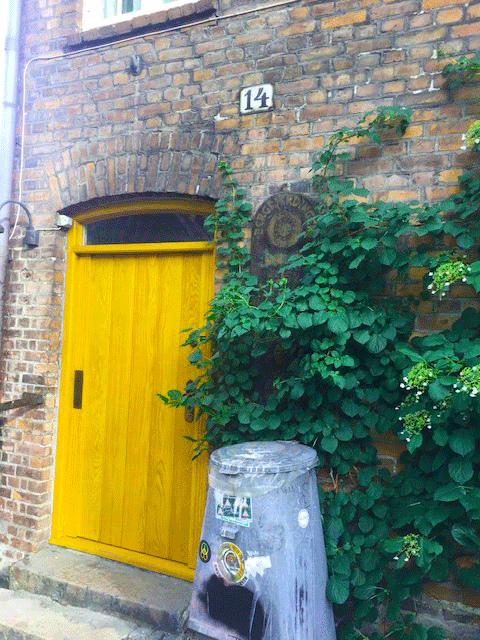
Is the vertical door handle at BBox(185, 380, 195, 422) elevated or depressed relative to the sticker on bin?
elevated

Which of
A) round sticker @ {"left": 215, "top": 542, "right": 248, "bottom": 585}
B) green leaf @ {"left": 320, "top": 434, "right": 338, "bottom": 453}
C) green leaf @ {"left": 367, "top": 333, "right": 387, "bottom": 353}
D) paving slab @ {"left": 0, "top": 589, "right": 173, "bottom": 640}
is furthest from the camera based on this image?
paving slab @ {"left": 0, "top": 589, "right": 173, "bottom": 640}

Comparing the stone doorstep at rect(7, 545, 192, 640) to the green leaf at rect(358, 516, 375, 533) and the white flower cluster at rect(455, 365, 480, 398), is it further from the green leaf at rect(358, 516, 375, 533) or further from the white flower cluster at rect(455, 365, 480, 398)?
the white flower cluster at rect(455, 365, 480, 398)

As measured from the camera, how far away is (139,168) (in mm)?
3578

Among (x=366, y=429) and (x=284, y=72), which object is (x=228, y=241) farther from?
(x=366, y=429)

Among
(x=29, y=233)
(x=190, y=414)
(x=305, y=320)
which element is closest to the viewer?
(x=305, y=320)

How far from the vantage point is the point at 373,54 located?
2.94 meters

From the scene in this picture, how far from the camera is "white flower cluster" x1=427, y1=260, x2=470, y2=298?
244cm

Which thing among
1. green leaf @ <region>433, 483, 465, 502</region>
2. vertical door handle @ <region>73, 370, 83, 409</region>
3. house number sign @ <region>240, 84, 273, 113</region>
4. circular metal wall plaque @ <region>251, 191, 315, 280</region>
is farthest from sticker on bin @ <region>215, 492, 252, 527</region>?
house number sign @ <region>240, 84, 273, 113</region>

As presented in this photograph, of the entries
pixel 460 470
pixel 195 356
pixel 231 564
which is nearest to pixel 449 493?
pixel 460 470

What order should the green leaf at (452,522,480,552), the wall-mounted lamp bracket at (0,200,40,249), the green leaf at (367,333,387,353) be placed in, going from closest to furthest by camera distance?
the green leaf at (452,522,480,552) → the green leaf at (367,333,387,353) → the wall-mounted lamp bracket at (0,200,40,249)

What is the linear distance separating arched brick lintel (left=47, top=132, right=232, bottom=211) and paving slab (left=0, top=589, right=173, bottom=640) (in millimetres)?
2515

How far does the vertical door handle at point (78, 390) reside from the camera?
3920 mm

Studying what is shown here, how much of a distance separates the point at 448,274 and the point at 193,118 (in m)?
1.88

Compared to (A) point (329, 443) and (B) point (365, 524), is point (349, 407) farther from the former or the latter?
(B) point (365, 524)
